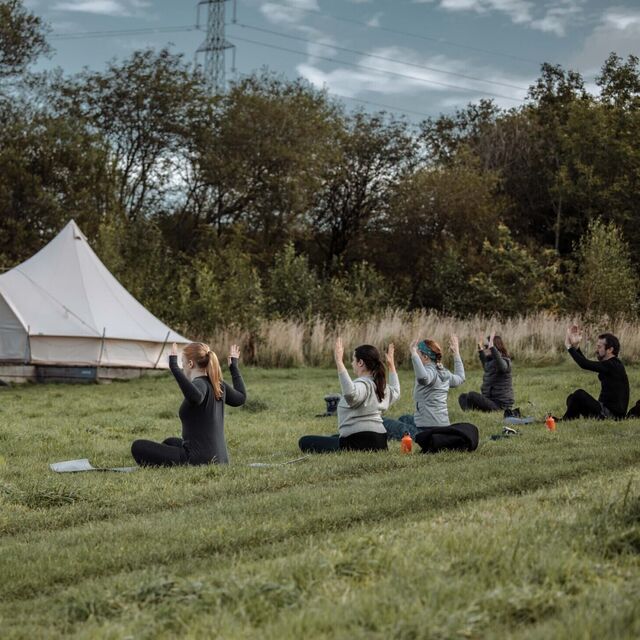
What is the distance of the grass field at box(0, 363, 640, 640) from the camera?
153 inches

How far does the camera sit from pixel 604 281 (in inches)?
1160

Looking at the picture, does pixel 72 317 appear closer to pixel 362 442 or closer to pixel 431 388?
pixel 431 388

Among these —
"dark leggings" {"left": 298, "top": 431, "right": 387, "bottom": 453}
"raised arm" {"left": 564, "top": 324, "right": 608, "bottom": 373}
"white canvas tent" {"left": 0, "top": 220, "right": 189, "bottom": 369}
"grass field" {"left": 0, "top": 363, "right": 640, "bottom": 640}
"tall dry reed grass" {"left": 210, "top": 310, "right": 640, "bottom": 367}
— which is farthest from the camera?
"tall dry reed grass" {"left": 210, "top": 310, "right": 640, "bottom": 367}

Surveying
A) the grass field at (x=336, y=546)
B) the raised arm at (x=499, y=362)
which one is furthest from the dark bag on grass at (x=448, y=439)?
the raised arm at (x=499, y=362)

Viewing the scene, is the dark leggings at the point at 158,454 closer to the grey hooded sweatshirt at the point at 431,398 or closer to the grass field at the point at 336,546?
the grass field at the point at 336,546

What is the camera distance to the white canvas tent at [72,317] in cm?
2284

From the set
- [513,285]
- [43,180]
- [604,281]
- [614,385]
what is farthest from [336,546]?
[43,180]

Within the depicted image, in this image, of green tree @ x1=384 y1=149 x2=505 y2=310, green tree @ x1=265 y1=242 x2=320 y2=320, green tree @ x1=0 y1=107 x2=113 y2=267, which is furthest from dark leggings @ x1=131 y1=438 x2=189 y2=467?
green tree @ x1=384 y1=149 x2=505 y2=310

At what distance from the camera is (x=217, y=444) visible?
9.38 m

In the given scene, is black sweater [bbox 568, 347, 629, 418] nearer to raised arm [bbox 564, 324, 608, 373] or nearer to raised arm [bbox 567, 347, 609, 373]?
raised arm [bbox 567, 347, 609, 373]

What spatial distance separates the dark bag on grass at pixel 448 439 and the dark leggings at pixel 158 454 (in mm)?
2320

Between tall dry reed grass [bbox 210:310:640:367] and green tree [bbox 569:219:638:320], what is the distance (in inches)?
131

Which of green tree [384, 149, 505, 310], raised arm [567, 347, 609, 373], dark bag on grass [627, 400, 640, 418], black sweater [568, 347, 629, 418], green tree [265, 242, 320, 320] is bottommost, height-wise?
dark bag on grass [627, 400, 640, 418]

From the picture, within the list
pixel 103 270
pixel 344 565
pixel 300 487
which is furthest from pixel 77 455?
pixel 103 270
